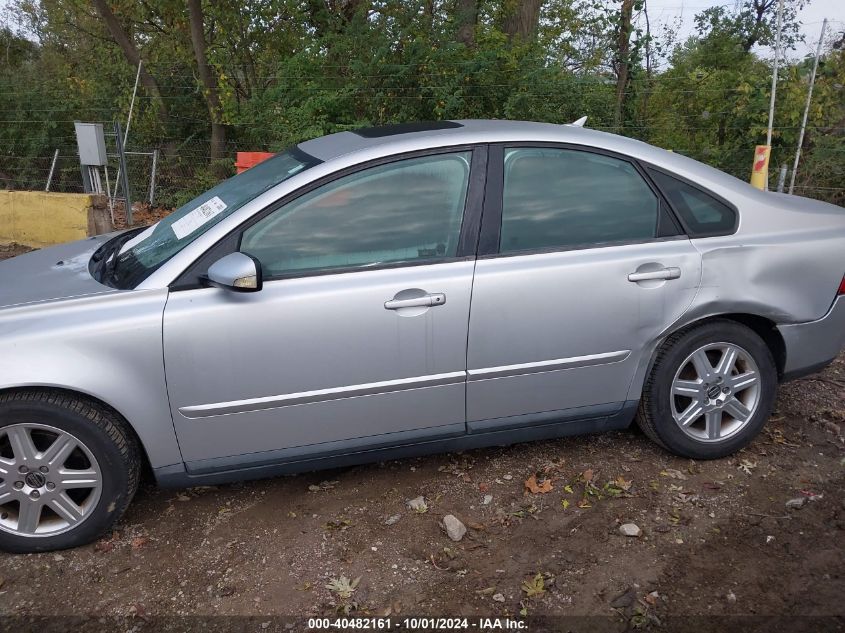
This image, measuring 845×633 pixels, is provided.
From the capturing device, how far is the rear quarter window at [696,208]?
328 centimetres

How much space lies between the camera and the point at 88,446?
2.77 meters

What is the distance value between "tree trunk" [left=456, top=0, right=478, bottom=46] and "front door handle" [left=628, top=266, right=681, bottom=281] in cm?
782

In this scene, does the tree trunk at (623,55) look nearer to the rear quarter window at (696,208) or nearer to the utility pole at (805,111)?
the utility pole at (805,111)

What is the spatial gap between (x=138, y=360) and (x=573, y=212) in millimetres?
1976

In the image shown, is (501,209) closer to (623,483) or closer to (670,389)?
(670,389)

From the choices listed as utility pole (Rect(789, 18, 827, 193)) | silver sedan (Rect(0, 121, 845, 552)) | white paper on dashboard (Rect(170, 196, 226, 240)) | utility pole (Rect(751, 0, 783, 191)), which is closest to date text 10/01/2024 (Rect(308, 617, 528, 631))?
silver sedan (Rect(0, 121, 845, 552))

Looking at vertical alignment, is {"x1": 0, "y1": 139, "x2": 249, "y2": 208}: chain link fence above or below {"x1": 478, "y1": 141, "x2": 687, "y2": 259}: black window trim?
below

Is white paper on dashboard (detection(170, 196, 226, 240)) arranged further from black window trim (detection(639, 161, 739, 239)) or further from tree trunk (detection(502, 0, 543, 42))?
tree trunk (detection(502, 0, 543, 42))

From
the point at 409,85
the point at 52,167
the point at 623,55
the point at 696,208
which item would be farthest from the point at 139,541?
the point at 52,167

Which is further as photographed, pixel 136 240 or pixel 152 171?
pixel 152 171

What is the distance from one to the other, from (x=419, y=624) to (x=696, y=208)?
2.23 meters

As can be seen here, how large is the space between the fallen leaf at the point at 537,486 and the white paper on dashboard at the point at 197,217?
6.34 feet

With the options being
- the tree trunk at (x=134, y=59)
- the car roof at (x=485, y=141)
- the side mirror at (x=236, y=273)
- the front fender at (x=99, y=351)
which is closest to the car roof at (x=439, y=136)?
the car roof at (x=485, y=141)

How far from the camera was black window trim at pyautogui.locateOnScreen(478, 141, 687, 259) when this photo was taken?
10.1 feet
